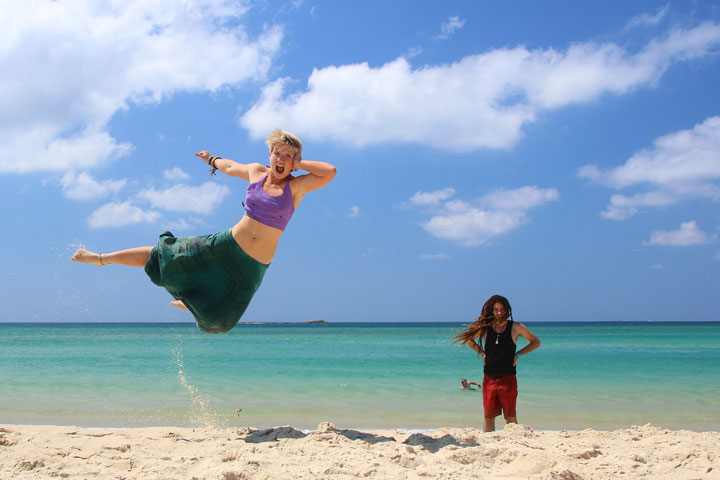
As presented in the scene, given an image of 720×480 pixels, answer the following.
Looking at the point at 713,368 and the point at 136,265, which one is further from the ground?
the point at 136,265

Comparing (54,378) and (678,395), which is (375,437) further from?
(54,378)

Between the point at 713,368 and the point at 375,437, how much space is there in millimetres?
14859

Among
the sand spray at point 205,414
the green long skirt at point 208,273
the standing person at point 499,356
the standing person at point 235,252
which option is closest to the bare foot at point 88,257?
the standing person at point 235,252

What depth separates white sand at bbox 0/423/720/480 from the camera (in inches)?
135

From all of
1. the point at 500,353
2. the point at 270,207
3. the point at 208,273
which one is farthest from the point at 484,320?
the point at 208,273

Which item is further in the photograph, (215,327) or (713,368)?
(713,368)

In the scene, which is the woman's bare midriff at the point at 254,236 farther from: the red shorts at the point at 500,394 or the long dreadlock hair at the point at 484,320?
the red shorts at the point at 500,394

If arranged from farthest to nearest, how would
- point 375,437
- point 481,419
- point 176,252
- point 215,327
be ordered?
1. point 481,419
2. point 375,437
3. point 215,327
4. point 176,252

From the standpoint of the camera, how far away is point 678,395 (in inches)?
383

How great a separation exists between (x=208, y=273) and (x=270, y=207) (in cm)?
68

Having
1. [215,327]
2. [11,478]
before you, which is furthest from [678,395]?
[11,478]

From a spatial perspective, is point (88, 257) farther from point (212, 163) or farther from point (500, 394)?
point (500, 394)

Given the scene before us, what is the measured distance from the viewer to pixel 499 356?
5.06 meters

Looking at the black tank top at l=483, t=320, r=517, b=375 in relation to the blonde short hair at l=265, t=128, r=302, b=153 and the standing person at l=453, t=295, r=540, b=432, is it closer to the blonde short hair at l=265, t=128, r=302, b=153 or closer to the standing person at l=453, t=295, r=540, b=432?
the standing person at l=453, t=295, r=540, b=432
